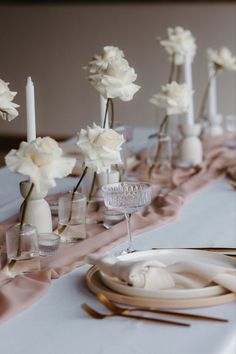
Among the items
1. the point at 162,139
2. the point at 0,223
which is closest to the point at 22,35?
the point at 162,139

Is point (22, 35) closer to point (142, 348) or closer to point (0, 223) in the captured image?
point (0, 223)

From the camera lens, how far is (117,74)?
1697mm

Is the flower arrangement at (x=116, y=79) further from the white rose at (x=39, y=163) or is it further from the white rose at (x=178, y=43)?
the white rose at (x=178, y=43)

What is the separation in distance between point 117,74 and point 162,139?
623 millimetres

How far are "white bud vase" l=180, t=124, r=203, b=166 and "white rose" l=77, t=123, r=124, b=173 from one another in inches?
38.9

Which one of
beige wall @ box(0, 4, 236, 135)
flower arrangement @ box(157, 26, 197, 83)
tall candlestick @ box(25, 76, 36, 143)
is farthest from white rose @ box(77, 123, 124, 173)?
beige wall @ box(0, 4, 236, 135)

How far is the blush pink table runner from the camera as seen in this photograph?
1288 millimetres

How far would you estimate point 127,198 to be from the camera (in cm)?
151

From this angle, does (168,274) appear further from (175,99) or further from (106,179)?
(175,99)

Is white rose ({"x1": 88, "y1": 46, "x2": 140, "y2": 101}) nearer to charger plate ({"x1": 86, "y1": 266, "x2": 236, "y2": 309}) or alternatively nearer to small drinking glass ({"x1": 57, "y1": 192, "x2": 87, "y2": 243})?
small drinking glass ({"x1": 57, "y1": 192, "x2": 87, "y2": 243})

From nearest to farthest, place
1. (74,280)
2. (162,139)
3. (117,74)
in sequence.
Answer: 1. (74,280)
2. (117,74)
3. (162,139)

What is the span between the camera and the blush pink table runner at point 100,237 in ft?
4.22

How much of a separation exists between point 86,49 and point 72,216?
3709mm

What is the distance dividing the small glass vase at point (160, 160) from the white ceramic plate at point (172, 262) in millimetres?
824
